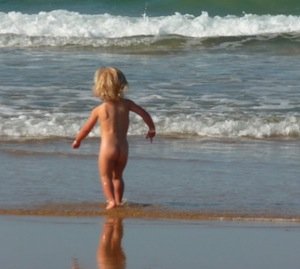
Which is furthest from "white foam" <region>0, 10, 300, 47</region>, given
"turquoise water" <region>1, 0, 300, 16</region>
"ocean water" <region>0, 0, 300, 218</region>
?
"turquoise water" <region>1, 0, 300, 16</region>

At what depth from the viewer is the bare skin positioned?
7.57 m

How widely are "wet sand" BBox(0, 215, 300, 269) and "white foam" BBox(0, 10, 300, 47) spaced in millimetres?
12881

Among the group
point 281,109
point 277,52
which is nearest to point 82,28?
point 277,52

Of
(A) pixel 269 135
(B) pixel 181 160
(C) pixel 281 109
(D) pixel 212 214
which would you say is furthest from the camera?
(C) pixel 281 109

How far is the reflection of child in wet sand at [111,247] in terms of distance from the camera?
580cm

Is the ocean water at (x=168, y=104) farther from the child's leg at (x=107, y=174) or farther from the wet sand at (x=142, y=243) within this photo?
the wet sand at (x=142, y=243)

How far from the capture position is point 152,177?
849 cm

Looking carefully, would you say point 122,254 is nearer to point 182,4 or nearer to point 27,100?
point 27,100

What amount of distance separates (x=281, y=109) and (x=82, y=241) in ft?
19.9

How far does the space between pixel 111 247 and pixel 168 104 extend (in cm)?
618

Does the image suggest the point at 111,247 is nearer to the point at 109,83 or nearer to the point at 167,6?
the point at 109,83

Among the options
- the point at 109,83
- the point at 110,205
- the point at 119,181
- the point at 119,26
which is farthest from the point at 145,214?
the point at 119,26

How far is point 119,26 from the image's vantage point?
70.2ft

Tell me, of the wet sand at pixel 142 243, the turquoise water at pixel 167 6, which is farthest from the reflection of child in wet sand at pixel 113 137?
the turquoise water at pixel 167 6
